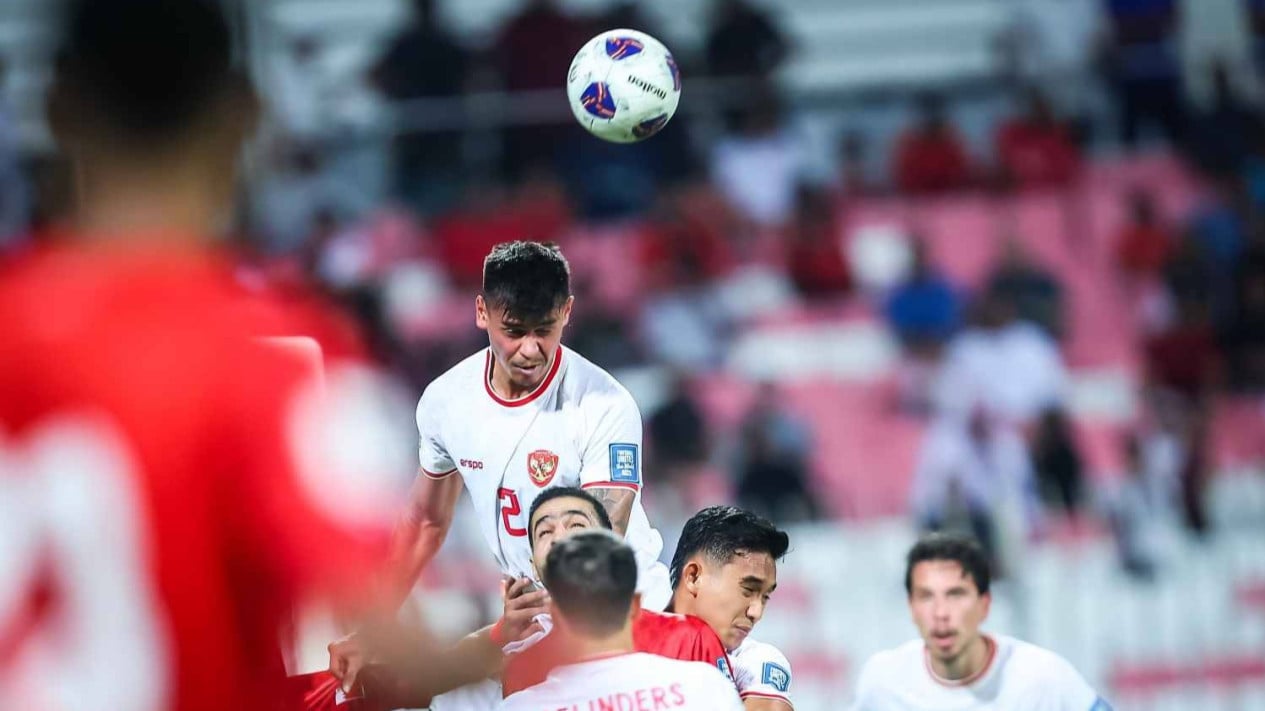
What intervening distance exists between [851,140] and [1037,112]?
1.91 meters

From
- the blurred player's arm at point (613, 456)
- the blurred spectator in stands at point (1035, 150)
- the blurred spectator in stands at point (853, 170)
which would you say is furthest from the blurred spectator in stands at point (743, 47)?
the blurred player's arm at point (613, 456)

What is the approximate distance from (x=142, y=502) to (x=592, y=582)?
3.00 metres

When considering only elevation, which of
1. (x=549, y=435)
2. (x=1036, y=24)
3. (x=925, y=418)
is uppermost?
(x=1036, y=24)

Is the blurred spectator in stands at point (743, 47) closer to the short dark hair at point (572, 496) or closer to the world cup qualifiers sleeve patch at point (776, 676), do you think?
the world cup qualifiers sleeve patch at point (776, 676)

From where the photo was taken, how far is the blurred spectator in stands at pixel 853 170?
1686cm

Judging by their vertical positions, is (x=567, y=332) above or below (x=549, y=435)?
above

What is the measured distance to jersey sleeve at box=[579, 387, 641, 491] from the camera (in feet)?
20.7

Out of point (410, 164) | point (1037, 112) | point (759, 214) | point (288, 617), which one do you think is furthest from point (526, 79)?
point (288, 617)

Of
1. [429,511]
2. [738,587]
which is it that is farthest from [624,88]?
[738,587]

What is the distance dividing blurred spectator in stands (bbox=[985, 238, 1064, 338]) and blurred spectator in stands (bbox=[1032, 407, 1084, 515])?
163 cm

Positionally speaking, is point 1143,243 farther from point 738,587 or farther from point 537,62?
point 738,587

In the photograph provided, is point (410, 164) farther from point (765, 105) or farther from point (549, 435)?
point (549, 435)

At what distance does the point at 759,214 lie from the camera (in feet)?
54.0

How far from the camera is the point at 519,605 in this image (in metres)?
5.36
